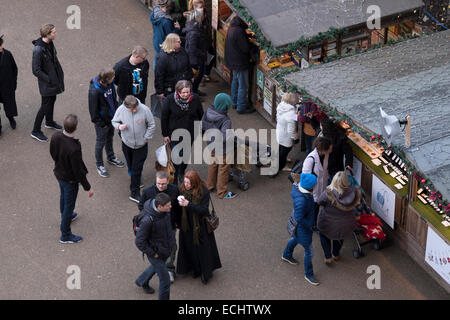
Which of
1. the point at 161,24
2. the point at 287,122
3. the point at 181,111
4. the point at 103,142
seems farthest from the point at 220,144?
the point at 161,24

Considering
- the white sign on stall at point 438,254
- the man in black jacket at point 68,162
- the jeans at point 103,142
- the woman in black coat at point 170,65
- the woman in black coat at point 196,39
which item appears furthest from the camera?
the woman in black coat at point 196,39

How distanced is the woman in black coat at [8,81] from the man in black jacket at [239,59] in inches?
133

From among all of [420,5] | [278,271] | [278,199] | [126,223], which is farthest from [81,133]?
[420,5]

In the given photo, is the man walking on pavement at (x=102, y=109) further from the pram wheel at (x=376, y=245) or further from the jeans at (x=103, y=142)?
the pram wheel at (x=376, y=245)

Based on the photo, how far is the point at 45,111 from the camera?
12797 mm

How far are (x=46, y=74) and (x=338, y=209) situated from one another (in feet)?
16.8

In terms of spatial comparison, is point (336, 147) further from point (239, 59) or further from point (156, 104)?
point (156, 104)

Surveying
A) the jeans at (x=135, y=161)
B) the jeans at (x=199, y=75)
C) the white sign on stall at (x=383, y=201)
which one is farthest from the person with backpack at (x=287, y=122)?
the jeans at (x=199, y=75)

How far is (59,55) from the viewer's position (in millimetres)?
15414

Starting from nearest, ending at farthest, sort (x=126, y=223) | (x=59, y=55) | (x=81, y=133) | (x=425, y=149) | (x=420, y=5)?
(x=425, y=149) < (x=126, y=223) < (x=420, y=5) < (x=81, y=133) < (x=59, y=55)

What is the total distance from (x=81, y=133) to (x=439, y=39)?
5692mm

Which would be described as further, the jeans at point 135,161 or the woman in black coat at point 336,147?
the jeans at point 135,161

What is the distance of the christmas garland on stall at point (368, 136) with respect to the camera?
912 centimetres
